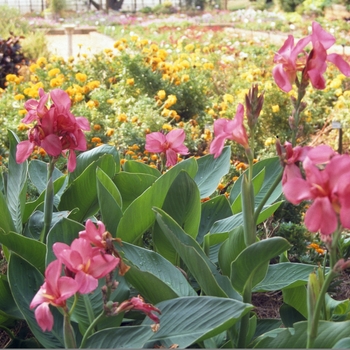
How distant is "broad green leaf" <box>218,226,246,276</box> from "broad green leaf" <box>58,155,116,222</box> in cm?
53

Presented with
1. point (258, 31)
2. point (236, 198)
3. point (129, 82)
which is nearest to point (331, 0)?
point (258, 31)

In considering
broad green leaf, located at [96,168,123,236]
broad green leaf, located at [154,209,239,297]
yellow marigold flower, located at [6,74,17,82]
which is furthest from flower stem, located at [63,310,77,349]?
yellow marigold flower, located at [6,74,17,82]

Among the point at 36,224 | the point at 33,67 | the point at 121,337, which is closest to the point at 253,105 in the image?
the point at 121,337

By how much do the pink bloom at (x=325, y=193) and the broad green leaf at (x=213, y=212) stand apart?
3.29 ft

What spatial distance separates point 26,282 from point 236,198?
2.55 feet

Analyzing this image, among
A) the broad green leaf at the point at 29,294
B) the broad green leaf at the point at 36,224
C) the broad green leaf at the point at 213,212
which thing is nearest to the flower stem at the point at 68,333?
the broad green leaf at the point at 29,294

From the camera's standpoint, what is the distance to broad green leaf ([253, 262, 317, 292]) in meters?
1.70

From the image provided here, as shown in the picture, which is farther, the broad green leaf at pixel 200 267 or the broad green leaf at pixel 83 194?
the broad green leaf at pixel 83 194

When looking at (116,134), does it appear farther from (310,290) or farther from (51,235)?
(310,290)

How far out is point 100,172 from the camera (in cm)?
188

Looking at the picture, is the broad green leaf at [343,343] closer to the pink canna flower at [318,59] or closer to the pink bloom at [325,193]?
the pink bloom at [325,193]

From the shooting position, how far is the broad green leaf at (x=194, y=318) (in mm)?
1280

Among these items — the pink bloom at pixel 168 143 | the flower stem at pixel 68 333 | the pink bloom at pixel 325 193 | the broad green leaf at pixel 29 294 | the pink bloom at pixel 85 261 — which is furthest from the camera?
the pink bloom at pixel 168 143

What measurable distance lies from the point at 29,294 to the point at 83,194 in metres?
0.53
